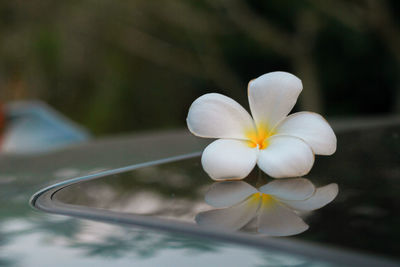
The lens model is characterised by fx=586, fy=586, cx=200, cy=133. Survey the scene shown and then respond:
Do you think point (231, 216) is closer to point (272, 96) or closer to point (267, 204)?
point (267, 204)

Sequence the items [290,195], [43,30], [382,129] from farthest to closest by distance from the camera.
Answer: [43,30]
[382,129]
[290,195]

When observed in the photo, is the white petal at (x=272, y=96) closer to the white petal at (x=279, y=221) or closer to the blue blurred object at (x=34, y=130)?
the white petal at (x=279, y=221)

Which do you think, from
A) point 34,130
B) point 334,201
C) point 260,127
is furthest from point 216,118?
point 34,130

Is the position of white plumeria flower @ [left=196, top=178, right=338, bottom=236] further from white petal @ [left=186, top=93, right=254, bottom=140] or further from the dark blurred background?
the dark blurred background

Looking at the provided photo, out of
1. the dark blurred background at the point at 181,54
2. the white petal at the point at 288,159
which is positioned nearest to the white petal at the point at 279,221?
the white petal at the point at 288,159

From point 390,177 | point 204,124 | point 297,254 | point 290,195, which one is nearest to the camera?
point 297,254

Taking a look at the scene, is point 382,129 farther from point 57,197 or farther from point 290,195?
point 57,197

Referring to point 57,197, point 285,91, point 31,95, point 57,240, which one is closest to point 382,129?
point 285,91
